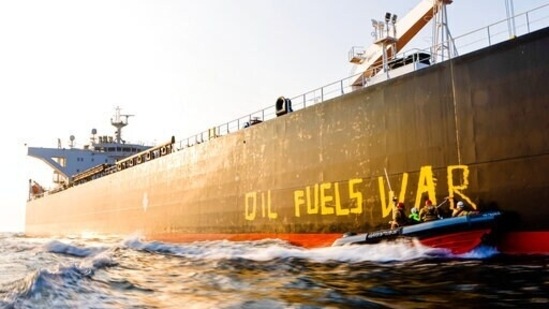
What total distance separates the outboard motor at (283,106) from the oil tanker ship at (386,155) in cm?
5

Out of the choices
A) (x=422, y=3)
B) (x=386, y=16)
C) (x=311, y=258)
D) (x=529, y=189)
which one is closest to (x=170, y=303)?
(x=311, y=258)

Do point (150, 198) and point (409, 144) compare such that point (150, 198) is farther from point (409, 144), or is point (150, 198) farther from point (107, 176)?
point (409, 144)

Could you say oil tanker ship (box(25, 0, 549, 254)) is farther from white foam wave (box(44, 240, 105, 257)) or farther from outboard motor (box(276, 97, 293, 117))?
white foam wave (box(44, 240, 105, 257))

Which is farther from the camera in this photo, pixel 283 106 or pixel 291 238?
pixel 283 106

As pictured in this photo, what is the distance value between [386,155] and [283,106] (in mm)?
5723

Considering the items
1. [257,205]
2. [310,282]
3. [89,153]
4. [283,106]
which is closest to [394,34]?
[283,106]

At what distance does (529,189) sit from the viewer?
8766mm

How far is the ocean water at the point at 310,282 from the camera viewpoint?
5.85 metres

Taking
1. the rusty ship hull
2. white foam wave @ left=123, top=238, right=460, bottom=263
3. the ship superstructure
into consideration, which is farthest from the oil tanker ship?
the ship superstructure

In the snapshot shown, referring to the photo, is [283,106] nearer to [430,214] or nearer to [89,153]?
[430,214]

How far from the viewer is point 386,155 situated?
11750 mm

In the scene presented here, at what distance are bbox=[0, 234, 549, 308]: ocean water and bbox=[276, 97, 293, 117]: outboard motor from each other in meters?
6.57

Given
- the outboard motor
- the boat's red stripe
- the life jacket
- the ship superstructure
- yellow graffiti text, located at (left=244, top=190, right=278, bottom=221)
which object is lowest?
the boat's red stripe

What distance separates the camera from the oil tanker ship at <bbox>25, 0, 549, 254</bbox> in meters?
9.01
